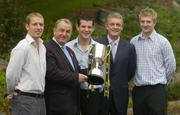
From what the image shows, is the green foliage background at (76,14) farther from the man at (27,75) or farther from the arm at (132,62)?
the man at (27,75)

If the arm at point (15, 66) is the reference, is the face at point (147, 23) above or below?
above

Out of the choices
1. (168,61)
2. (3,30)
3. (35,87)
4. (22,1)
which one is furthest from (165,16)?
(35,87)

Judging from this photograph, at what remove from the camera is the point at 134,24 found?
22672 millimetres

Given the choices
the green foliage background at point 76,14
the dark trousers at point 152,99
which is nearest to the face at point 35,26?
the dark trousers at point 152,99

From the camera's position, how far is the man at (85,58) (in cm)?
823

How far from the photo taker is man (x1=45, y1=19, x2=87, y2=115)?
774cm

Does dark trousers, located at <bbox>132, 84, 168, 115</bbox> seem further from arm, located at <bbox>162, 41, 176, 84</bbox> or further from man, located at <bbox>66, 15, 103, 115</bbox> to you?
man, located at <bbox>66, 15, 103, 115</bbox>

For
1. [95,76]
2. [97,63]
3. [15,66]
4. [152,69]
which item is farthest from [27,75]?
[152,69]

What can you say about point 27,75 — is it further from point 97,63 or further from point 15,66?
point 97,63

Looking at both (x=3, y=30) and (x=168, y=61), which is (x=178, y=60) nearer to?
(x=3, y=30)

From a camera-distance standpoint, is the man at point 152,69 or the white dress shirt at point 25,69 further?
the man at point 152,69

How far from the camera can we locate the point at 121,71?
8.48 meters

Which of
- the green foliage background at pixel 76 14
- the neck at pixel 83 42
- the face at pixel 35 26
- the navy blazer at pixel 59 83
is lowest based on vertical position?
the navy blazer at pixel 59 83

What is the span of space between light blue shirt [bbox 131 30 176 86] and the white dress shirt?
1858 mm
